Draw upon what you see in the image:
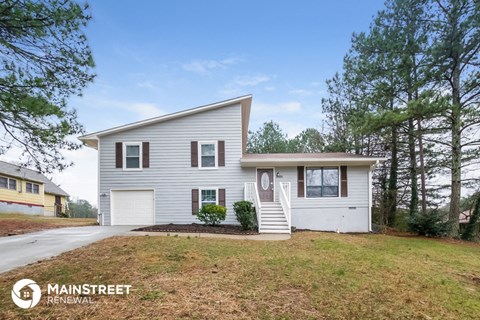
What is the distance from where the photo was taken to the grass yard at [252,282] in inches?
138

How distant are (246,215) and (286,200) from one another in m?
1.76

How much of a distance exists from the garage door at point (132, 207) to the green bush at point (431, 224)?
1201cm

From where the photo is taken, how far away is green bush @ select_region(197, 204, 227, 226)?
12.1 metres

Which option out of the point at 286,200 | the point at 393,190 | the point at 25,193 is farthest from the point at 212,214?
Answer: the point at 25,193

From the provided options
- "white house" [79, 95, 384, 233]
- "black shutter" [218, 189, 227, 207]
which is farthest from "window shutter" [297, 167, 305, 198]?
→ "black shutter" [218, 189, 227, 207]

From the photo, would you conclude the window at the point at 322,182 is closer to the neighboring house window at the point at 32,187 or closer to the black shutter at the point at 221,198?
the black shutter at the point at 221,198

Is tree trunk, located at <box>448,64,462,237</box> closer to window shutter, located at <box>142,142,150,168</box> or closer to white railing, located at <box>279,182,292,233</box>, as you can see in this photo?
white railing, located at <box>279,182,292,233</box>

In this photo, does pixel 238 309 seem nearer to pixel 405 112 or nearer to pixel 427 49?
pixel 405 112

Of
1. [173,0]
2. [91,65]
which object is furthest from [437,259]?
[173,0]

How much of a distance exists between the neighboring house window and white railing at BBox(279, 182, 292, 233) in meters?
23.9

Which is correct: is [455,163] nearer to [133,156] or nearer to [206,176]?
[206,176]

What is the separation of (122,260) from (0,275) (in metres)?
1.94

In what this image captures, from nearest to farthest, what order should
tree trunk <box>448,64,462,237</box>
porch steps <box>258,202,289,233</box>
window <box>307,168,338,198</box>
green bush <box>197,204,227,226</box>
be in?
porch steps <box>258,202,289,233</box> → green bush <box>197,204,227,226</box> → tree trunk <box>448,64,462,237</box> → window <box>307,168,338,198</box>

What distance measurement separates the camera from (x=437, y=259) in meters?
7.60
